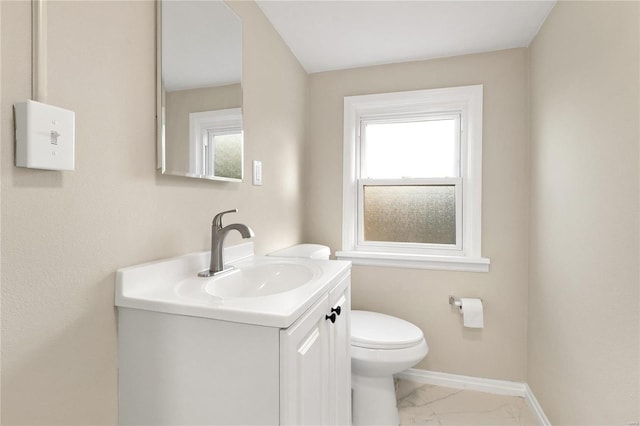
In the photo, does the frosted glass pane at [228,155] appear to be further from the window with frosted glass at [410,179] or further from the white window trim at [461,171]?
the window with frosted glass at [410,179]

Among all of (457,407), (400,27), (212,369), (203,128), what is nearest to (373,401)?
(457,407)

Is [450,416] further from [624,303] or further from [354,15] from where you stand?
[354,15]

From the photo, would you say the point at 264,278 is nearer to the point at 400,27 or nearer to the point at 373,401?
the point at 373,401

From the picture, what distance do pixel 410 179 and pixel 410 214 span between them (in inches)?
9.5

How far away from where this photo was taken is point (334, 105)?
7.09 feet

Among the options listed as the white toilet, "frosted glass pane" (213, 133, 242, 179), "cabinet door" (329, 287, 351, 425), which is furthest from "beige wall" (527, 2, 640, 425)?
"frosted glass pane" (213, 133, 242, 179)

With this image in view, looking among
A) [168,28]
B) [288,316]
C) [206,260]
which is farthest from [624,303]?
[168,28]

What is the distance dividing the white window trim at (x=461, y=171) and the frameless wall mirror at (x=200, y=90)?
3.28ft

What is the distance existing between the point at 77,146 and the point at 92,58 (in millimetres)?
225

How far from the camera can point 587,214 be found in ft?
3.85

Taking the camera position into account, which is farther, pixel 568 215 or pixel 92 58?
pixel 568 215

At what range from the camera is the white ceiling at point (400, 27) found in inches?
59.1

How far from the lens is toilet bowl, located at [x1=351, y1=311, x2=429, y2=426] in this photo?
146 cm

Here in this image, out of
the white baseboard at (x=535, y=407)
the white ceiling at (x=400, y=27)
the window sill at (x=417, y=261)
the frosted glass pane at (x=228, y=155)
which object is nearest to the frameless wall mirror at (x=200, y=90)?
the frosted glass pane at (x=228, y=155)
